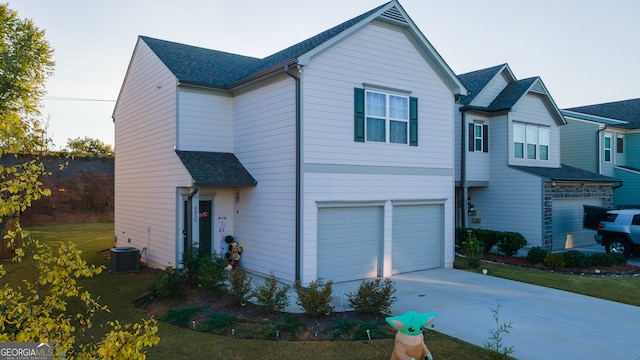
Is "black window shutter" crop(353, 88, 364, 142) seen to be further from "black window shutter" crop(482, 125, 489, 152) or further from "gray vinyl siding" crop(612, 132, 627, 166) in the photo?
"gray vinyl siding" crop(612, 132, 627, 166)

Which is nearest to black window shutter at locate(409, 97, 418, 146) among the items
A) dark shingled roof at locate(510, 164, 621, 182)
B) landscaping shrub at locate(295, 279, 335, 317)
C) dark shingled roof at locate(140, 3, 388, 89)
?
dark shingled roof at locate(140, 3, 388, 89)

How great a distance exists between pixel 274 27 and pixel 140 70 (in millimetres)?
5110

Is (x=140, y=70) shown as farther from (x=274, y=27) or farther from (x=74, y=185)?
(x=74, y=185)

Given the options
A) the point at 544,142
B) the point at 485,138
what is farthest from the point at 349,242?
the point at 544,142

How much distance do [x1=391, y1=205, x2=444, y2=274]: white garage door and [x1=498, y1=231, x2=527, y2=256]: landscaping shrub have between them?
3601mm

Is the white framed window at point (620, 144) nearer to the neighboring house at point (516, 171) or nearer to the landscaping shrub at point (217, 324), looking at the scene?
the neighboring house at point (516, 171)

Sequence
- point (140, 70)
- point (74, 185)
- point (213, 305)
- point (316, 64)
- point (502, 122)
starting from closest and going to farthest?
point (213, 305)
point (316, 64)
point (140, 70)
point (502, 122)
point (74, 185)

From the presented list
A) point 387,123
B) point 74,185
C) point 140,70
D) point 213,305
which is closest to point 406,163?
point 387,123

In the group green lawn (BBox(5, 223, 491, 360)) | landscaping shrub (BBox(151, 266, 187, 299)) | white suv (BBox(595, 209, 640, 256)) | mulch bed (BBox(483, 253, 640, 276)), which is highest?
white suv (BBox(595, 209, 640, 256))

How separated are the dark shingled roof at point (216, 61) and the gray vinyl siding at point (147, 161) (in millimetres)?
443

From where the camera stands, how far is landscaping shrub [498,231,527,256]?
653 inches

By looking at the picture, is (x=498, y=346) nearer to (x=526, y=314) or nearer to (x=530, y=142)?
→ (x=526, y=314)

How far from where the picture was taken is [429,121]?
14266 millimetres

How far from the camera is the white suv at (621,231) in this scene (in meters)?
16.3
